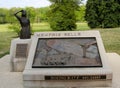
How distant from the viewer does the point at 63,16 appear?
25.4m

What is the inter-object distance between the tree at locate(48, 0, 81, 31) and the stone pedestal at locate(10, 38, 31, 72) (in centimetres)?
1725

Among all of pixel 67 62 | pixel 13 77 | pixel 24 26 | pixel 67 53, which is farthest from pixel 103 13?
pixel 67 62

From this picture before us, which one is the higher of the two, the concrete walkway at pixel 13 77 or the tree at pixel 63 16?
the concrete walkway at pixel 13 77

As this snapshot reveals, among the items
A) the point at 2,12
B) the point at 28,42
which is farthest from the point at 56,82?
the point at 2,12

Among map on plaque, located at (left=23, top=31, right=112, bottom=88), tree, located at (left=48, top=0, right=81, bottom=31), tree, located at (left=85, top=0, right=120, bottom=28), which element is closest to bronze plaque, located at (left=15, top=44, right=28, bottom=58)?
map on plaque, located at (left=23, top=31, right=112, bottom=88)

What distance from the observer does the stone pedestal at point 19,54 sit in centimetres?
808

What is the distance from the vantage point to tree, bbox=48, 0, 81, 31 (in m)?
25.4

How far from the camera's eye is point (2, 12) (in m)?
42.0

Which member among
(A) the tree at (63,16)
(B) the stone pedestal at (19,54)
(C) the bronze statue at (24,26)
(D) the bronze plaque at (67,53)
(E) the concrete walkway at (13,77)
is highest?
(C) the bronze statue at (24,26)

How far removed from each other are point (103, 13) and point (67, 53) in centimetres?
1960

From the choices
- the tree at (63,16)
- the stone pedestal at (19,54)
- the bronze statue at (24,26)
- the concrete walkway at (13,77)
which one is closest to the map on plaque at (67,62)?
the concrete walkway at (13,77)

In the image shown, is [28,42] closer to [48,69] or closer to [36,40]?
[36,40]

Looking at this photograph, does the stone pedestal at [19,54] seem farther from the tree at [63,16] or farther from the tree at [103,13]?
the tree at [103,13]

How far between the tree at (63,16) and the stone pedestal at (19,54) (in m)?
17.2
